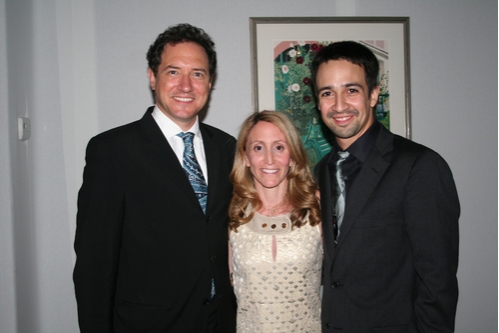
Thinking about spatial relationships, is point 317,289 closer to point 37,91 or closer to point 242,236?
point 242,236

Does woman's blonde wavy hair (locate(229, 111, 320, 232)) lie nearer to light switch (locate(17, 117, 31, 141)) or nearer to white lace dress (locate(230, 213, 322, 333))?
white lace dress (locate(230, 213, 322, 333))

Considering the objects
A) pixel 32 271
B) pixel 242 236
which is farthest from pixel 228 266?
pixel 32 271

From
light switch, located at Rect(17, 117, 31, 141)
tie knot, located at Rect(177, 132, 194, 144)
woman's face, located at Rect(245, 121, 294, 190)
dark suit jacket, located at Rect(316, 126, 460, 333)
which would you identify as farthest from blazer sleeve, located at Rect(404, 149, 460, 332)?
light switch, located at Rect(17, 117, 31, 141)

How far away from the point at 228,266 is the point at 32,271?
1170 mm

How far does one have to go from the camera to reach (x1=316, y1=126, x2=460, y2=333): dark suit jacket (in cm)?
141

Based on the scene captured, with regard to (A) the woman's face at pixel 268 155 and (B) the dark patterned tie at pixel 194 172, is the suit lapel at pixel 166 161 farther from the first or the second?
(A) the woman's face at pixel 268 155

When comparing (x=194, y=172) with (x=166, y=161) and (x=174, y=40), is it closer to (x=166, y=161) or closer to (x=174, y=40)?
(x=166, y=161)

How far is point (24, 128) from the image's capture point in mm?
1910

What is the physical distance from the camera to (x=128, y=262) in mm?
1591

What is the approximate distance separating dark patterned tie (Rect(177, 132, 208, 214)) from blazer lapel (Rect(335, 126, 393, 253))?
2.04 feet

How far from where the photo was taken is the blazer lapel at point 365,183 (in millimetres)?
1515

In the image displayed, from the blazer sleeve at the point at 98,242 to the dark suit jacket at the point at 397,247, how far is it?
3.10 ft

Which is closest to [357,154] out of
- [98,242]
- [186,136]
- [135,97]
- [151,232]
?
[186,136]

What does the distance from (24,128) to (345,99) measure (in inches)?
63.7
